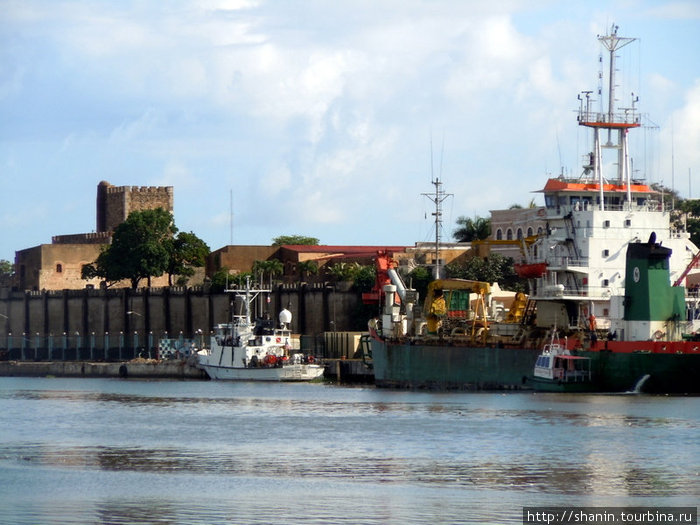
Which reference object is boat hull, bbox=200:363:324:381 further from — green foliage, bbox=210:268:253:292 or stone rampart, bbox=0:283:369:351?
green foliage, bbox=210:268:253:292

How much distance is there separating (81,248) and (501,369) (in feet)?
247

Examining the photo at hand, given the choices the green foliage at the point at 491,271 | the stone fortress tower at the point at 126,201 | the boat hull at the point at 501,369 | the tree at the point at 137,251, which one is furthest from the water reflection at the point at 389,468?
the stone fortress tower at the point at 126,201

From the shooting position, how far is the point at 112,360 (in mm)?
128250

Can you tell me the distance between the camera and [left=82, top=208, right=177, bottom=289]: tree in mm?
136750

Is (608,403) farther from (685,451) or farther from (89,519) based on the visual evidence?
(89,519)

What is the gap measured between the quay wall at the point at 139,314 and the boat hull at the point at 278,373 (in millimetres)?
15497

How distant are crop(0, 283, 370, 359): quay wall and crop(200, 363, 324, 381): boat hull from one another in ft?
50.8

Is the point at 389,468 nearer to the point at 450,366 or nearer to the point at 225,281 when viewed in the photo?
the point at 450,366

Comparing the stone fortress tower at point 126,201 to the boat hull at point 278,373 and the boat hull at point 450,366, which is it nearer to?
the boat hull at point 278,373

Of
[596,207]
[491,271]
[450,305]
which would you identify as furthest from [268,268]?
[596,207]

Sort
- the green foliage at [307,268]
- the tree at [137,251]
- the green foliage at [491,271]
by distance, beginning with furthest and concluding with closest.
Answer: the tree at [137,251] < the green foliage at [307,268] < the green foliage at [491,271]

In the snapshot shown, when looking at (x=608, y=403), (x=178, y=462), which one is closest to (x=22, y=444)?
(x=178, y=462)

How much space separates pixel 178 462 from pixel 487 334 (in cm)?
4016

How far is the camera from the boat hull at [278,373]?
318ft
